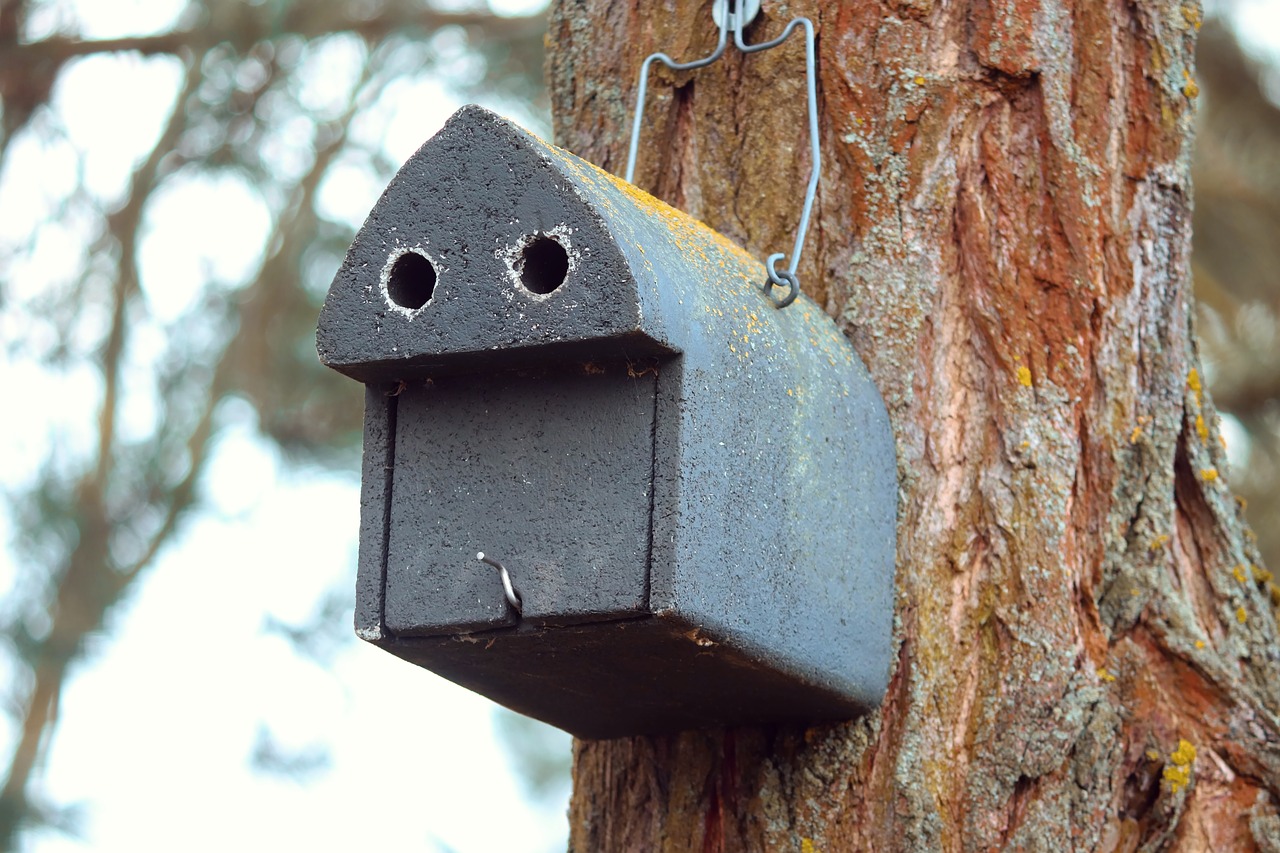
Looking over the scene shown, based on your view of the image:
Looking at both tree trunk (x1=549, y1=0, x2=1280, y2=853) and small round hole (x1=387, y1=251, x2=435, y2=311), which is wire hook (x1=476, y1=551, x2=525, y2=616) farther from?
tree trunk (x1=549, y1=0, x2=1280, y2=853)

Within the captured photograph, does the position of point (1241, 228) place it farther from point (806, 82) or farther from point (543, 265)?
point (543, 265)

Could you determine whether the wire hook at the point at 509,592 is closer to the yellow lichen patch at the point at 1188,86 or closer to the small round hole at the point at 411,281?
the small round hole at the point at 411,281

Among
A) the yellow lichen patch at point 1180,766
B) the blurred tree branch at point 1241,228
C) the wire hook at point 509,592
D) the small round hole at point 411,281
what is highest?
the blurred tree branch at point 1241,228

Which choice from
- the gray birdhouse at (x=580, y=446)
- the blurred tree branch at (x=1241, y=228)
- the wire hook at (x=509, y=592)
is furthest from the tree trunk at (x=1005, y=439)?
the blurred tree branch at (x=1241, y=228)

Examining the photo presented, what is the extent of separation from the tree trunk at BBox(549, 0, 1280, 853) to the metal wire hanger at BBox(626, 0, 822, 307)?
0.08 feet

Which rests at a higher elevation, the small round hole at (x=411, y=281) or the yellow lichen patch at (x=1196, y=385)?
the yellow lichen patch at (x=1196, y=385)

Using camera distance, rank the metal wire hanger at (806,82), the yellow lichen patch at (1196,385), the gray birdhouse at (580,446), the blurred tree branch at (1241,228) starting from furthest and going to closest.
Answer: the blurred tree branch at (1241,228)
the yellow lichen patch at (1196,385)
the metal wire hanger at (806,82)
the gray birdhouse at (580,446)

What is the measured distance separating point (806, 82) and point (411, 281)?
0.61 m

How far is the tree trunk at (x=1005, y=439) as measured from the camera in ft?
5.45

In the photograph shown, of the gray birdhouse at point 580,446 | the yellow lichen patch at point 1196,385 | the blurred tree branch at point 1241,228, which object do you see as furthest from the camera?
the blurred tree branch at point 1241,228

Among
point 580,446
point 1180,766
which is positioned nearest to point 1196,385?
point 1180,766

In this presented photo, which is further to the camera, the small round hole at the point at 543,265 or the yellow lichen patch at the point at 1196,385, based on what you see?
the yellow lichen patch at the point at 1196,385

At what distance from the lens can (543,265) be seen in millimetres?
1435

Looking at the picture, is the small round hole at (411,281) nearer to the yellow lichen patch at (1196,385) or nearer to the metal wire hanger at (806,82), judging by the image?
the metal wire hanger at (806,82)
